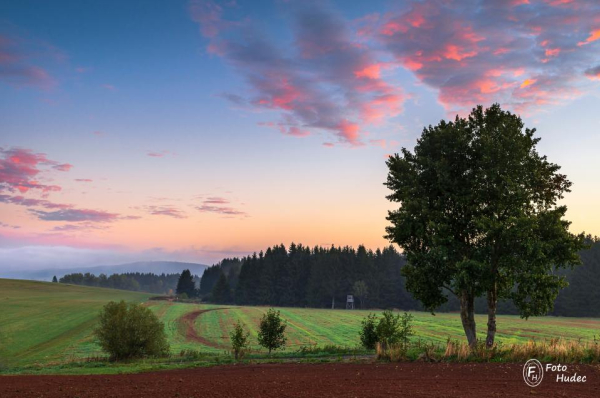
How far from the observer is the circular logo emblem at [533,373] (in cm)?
1528

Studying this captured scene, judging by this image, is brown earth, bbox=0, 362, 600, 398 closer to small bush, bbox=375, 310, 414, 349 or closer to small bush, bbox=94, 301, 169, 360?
small bush, bbox=375, 310, 414, 349

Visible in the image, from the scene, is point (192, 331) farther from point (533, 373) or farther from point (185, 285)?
point (185, 285)

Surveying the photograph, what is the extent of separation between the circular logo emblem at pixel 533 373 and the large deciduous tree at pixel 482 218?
5.57m

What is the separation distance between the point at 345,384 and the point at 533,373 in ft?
26.4

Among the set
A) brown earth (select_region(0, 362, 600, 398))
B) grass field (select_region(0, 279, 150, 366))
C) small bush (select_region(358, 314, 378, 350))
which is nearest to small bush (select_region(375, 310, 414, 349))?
small bush (select_region(358, 314, 378, 350))

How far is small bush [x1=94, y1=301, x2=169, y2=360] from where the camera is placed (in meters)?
37.9

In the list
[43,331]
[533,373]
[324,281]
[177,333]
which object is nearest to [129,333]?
[177,333]

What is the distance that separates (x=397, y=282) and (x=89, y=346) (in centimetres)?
10385

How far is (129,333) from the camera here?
38.2 meters

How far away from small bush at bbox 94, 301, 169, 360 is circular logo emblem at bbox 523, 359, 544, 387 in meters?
32.2

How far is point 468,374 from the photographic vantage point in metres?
17.3

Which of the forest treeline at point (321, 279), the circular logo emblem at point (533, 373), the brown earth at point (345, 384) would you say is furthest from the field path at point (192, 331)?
the forest treeline at point (321, 279)

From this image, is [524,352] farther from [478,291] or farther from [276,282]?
[276,282]

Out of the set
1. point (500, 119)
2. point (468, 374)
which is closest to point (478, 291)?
point (468, 374)
